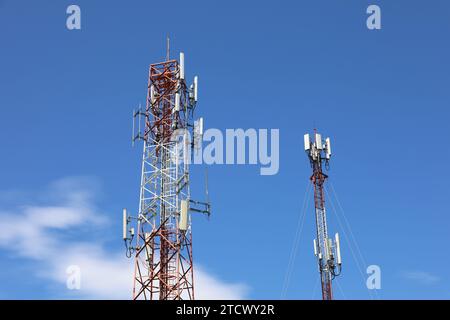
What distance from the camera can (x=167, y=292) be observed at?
56844mm

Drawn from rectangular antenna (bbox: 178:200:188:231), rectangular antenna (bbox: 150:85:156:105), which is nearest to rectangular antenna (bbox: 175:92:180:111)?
rectangular antenna (bbox: 150:85:156:105)

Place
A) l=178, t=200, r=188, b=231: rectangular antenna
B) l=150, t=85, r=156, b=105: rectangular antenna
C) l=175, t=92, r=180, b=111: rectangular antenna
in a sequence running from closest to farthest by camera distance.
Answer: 1. l=178, t=200, r=188, b=231: rectangular antenna
2. l=175, t=92, r=180, b=111: rectangular antenna
3. l=150, t=85, r=156, b=105: rectangular antenna

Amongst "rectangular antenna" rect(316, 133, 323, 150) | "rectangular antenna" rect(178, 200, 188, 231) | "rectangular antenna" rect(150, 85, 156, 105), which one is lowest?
"rectangular antenna" rect(178, 200, 188, 231)

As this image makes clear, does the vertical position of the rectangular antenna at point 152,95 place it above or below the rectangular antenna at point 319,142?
above

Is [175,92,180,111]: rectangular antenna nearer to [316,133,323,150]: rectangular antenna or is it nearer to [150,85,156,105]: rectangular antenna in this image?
[150,85,156,105]: rectangular antenna

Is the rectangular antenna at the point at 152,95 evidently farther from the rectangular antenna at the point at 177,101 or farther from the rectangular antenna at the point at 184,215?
the rectangular antenna at the point at 184,215

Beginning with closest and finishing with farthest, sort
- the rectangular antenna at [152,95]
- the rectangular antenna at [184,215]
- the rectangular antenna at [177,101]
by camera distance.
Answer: the rectangular antenna at [184,215]
the rectangular antenna at [177,101]
the rectangular antenna at [152,95]

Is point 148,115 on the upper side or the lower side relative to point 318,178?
upper

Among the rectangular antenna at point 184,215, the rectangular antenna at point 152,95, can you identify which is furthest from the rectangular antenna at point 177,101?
the rectangular antenna at point 184,215
